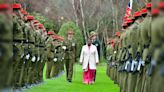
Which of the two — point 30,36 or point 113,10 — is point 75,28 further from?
point 30,36

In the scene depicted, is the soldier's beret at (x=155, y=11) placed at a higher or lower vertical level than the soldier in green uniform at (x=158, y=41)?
higher

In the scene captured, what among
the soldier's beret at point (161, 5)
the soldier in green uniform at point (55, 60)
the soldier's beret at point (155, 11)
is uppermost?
the soldier's beret at point (161, 5)

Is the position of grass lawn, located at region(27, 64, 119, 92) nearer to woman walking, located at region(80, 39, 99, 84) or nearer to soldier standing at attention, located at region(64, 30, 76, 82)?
woman walking, located at region(80, 39, 99, 84)

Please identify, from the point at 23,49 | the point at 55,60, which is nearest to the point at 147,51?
the point at 23,49

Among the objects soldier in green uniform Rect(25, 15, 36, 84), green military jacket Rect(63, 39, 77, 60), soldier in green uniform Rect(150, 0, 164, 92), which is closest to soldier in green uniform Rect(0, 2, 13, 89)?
soldier in green uniform Rect(150, 0, 164, 92)

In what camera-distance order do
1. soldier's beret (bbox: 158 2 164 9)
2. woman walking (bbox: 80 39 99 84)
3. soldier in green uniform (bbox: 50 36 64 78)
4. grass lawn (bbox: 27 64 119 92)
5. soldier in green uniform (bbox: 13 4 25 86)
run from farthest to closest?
soldier in green uniform (bbox: 50 36 64 78)
woman walking (bbox: 80 39 99 84)
grass lawn (bbox: 27 64 119 92)
soldier in green uniform (bbox: 13 4 25 86)
soldier's beret (bbox: 158 2 164 9)

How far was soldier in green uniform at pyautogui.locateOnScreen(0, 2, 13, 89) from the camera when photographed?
66.9 inches

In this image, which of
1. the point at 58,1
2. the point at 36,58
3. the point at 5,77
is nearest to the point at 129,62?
the point at 36,58

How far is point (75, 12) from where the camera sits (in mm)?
54938

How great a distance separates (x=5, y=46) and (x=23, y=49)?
10343 mm

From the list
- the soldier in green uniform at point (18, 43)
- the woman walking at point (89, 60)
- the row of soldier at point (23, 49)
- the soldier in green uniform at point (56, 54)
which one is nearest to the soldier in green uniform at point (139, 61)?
the row of soldier at point (23, 49)

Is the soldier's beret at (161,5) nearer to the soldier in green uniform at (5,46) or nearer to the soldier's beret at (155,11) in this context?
the soldier's beret at (155,11)

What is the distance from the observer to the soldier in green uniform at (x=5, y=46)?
5.58 ft

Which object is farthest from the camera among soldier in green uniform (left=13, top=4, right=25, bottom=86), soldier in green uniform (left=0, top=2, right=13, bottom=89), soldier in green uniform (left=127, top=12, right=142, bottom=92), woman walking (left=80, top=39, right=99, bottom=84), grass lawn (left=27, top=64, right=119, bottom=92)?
woman walking (left=80, top=39, right=99, bottom=84)
